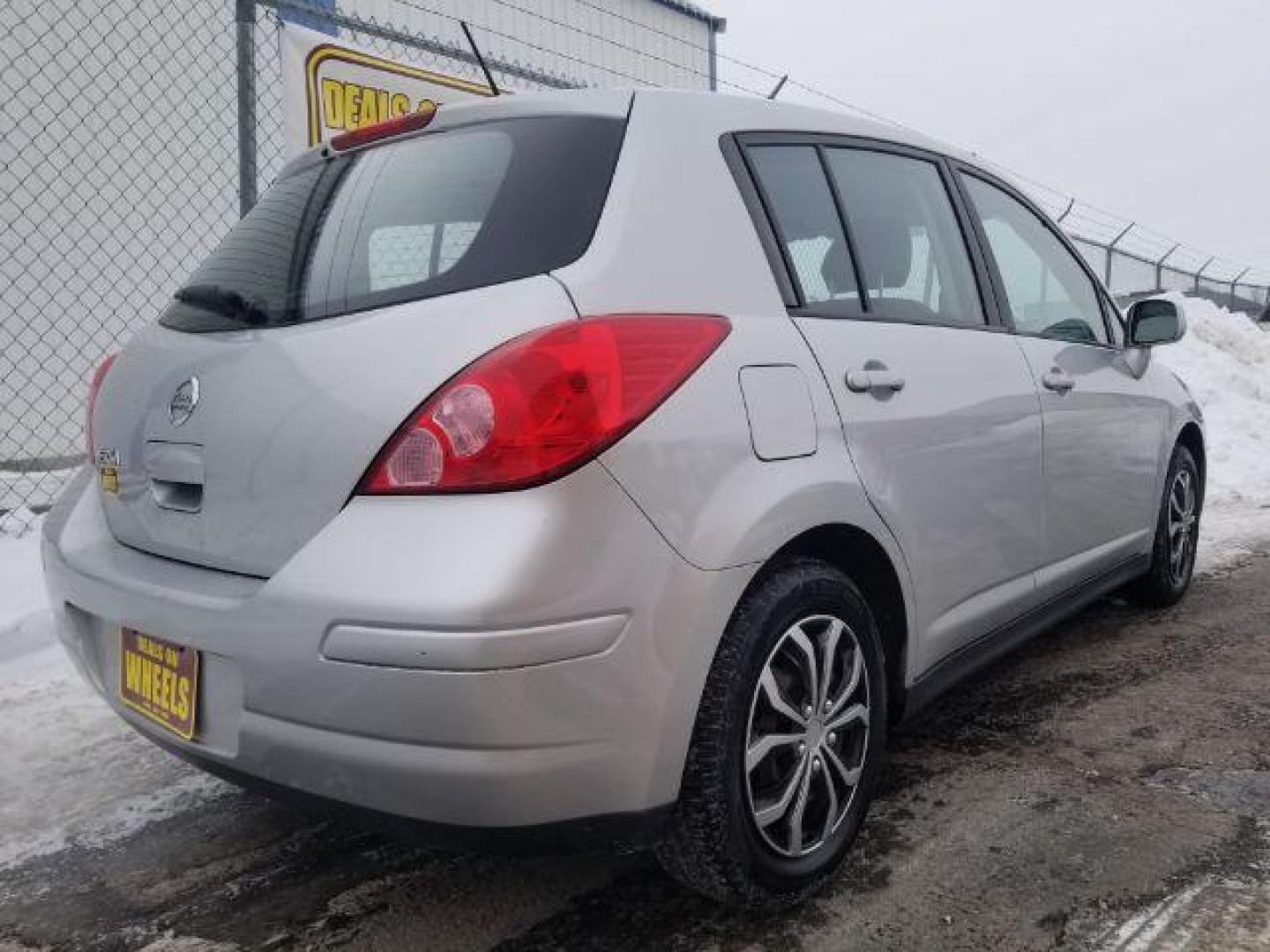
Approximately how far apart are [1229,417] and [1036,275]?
734cm

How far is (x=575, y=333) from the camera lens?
5.47 ft

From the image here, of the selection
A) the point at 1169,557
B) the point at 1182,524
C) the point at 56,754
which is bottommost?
the point at 56,754

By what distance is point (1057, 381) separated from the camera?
3025 mm

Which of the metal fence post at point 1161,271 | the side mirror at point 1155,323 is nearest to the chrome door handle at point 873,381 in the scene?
the side mirror at point 1155,323

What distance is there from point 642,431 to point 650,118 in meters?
0.72

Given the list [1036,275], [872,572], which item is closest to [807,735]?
[872,572]

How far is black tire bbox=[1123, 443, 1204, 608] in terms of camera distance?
3988 mm

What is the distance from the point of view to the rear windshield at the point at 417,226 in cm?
182

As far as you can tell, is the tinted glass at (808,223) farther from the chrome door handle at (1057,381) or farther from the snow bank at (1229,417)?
the snow bank at (1229,417)

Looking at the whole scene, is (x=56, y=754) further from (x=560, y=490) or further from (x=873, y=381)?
(x=873, y=381)

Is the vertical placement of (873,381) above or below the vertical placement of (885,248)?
below

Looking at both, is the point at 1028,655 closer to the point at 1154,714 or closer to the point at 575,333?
the point at 1154,714

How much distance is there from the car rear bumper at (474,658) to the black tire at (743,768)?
3.0 inches

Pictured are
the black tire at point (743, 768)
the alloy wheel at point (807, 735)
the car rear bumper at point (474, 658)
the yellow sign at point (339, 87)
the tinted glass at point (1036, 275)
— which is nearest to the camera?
the car rear bumper at point (474, 658)
